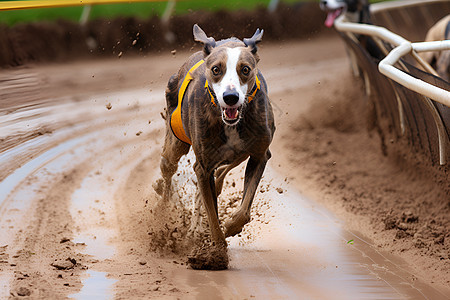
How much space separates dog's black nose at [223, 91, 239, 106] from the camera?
3199 millimetres

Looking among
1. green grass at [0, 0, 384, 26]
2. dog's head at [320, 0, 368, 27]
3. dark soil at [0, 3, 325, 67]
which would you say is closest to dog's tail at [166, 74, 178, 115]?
dark soil at [0, 3, 325, 67]

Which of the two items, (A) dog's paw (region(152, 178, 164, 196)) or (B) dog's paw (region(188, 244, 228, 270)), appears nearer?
(B) dog's paw (region(188, 244, 228, 270))

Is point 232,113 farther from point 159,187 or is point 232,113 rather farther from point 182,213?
point 159,187

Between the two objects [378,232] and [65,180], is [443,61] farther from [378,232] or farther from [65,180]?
[65,180]

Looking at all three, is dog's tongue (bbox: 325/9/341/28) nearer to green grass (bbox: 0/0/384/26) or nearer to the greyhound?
green grass (bbox: 0/0/384/26)

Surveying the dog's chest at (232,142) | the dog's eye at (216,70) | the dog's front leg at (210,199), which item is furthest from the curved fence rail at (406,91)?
the dog's front leg at (210,199)

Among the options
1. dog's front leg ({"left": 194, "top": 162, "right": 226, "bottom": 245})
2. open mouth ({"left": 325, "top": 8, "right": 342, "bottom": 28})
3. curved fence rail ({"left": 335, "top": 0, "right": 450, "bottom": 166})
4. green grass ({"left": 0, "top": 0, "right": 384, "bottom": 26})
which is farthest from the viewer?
green grass ({"left": 0, "top": 0, "right": 384, "bottom": 26})

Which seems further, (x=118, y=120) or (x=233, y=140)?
(x=118, y=120)

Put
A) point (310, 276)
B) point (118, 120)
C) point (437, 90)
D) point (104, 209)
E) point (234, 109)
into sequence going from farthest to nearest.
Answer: point (118, 120)
point (104, 209)
point (310, 276)
point (437, 90)
point (234, 109)

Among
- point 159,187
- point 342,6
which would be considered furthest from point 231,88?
point 342,6

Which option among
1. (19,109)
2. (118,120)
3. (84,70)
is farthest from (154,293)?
(84,70)

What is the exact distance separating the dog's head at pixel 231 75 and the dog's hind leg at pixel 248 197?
44 cm

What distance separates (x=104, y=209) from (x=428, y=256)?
89.0 inches

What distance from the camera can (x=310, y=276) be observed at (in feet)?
12.4
